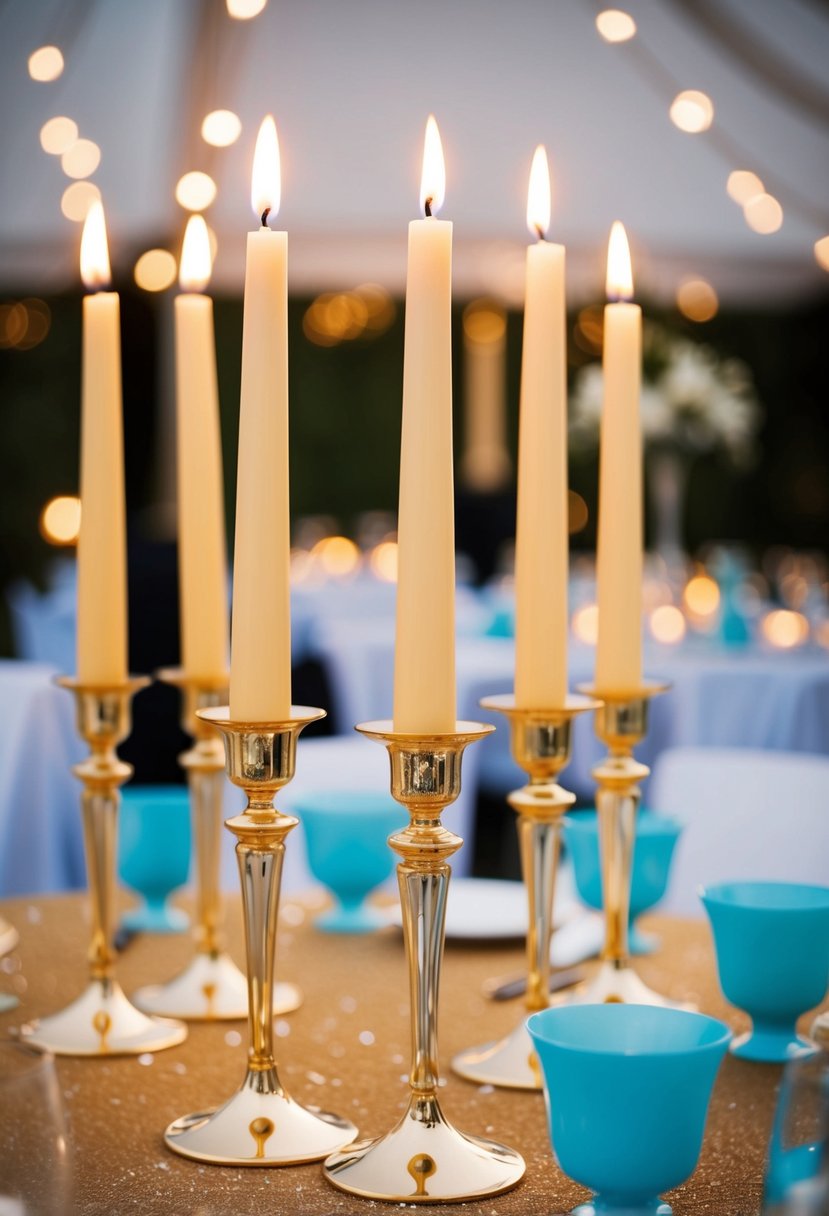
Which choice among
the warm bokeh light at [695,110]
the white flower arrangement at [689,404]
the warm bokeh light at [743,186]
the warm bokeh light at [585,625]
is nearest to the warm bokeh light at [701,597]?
the warm bokeh light at [585,625]

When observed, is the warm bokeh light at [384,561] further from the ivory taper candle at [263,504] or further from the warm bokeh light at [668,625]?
the ivory taper candle at [263,504]

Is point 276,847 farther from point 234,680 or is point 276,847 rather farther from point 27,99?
point 27,99

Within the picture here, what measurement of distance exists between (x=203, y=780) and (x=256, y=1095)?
41cm

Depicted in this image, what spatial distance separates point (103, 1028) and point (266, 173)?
627 mm

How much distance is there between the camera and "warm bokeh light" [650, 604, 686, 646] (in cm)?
389

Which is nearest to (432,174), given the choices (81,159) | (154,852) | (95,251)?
(95,251)

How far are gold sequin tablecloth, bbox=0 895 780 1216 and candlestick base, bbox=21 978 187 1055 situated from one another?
0.02 m

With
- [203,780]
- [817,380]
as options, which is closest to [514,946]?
[203,780]

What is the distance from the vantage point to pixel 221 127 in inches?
241

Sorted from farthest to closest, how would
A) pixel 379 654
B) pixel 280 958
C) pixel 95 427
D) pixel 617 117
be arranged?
pixel 617 117, pixel 379 654, pixel 280 958, pixel 95 427

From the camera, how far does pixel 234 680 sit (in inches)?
33.7

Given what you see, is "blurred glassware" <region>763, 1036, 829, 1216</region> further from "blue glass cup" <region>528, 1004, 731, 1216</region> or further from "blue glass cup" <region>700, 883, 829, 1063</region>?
"blue glass cup" <region>700, 883, 829, 1063</region>

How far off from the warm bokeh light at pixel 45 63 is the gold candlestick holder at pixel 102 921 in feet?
16.1

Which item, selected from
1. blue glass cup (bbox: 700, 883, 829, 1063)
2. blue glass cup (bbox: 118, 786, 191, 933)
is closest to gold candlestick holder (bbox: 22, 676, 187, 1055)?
blue glass cup (bbox: 118, 786, 191, 933)
